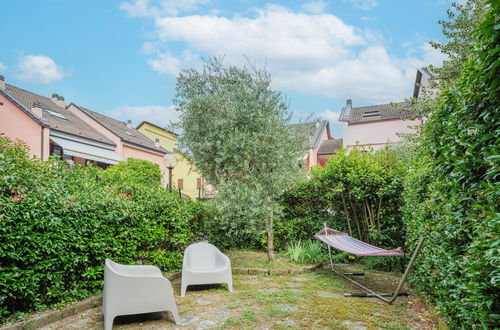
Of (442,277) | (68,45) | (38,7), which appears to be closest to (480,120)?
(442,277)

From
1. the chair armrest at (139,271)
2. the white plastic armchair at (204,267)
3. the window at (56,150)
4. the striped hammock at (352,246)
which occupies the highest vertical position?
the window at (56,150)

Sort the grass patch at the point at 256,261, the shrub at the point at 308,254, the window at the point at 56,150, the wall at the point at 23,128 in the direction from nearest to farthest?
the grass patch at the point at 256,261 → the shrub at the point at 308,254 → the wall at the point at 23,128 → the window at the point at 56,150

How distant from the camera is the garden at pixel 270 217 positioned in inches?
83.9

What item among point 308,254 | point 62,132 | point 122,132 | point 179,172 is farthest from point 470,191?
point 179,172

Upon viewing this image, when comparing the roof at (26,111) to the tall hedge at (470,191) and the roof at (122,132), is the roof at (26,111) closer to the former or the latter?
the roof at (122,132)

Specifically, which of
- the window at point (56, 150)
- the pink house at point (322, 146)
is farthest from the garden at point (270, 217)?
the window at point (56, 150)

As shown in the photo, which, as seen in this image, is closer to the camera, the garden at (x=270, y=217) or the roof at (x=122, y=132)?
the garden at (x=270, y=217)

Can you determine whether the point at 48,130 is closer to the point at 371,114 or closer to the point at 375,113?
the point at 371,114

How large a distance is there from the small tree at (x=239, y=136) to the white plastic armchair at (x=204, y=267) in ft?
3.24

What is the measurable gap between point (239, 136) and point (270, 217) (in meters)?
1.97

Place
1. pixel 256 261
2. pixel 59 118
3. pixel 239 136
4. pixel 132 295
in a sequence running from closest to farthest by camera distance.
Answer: pixel 132 295, pixel 239 136, pixel 256 261, pixel 59 118

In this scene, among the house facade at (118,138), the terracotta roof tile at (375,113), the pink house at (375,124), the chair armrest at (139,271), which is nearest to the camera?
the chair armrest at (139,271)

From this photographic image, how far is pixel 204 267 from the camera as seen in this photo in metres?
5.39

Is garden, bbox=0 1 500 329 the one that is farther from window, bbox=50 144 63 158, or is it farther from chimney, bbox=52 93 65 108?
chimney, bbox=52 93 65 108
